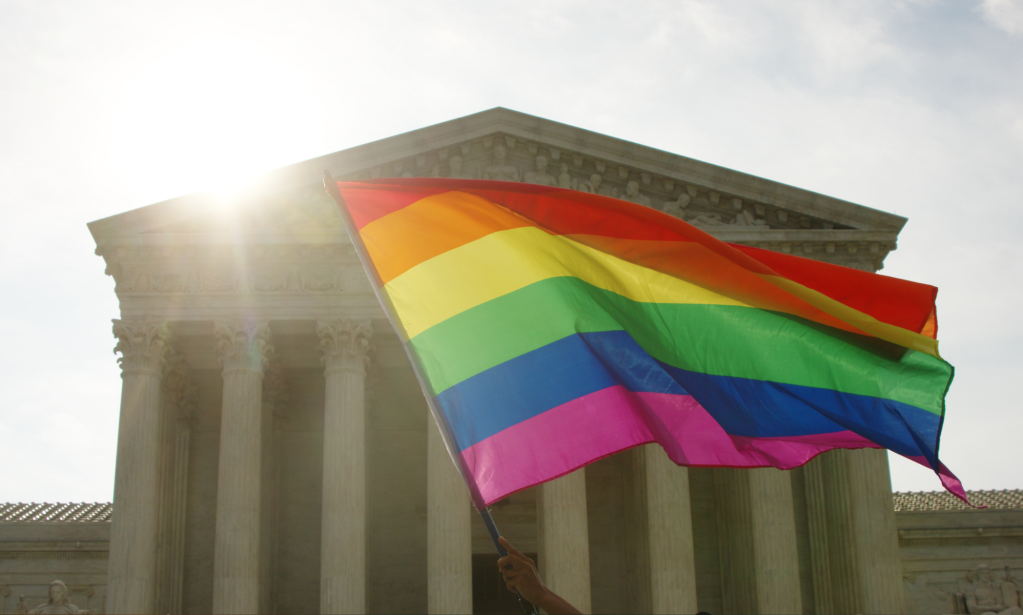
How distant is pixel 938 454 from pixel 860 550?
22.5 meters

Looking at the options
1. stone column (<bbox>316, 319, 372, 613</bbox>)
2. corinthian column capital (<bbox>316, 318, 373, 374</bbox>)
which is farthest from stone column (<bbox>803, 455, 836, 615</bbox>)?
corinthian column capital (<bbox>316, 318, 373, 374</bbox>)

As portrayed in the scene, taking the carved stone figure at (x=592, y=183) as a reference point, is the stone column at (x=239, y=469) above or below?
below

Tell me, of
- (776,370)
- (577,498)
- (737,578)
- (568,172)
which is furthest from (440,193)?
(737,578)

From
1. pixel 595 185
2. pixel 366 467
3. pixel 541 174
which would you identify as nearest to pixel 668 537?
pixel 366 467

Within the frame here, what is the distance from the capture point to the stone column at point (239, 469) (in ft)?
88.3

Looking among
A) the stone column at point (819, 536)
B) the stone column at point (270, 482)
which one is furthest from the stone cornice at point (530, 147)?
the stone column at point (819, 536)

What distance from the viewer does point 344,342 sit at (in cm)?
2936

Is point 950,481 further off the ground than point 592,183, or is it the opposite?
point 592,183

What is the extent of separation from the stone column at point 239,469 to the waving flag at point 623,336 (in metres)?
19.5

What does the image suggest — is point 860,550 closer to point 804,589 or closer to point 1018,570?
point 804,589

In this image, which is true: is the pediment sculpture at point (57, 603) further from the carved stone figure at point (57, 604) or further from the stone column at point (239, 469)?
the stone column at point (239, 469)

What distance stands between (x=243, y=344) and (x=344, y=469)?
4763 millimetres

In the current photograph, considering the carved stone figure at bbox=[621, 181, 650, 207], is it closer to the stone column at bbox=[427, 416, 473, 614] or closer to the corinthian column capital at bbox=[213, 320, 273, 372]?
the stone column at bbox=[427, 416, 473, 614]

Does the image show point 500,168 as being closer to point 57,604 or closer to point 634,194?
point 634,194
